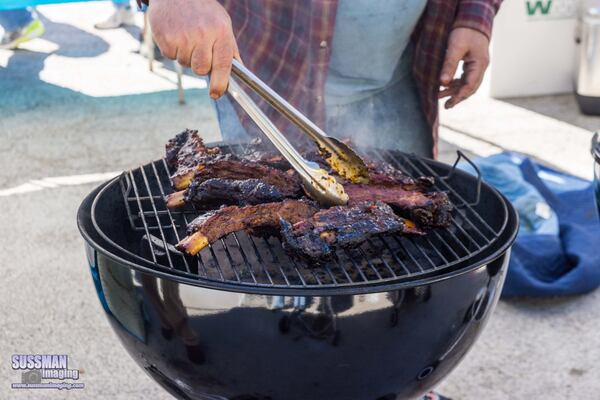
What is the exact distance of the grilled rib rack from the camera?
1.77 m

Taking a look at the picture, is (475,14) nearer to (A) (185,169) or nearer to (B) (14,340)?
(A) (185,169)

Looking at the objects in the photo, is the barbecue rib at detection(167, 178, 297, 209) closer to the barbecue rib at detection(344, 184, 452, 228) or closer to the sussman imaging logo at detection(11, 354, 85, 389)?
the barbecue rib at detection(344, 184, 452, 228)

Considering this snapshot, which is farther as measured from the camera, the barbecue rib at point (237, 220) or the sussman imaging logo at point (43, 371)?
the sussman imaging logo at point (43, 371)

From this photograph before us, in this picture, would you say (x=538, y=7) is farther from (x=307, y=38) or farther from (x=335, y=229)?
(x=335, y=229)

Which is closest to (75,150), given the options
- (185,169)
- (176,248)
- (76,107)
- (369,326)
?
(76,107)

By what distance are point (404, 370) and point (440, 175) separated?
849 millimetres

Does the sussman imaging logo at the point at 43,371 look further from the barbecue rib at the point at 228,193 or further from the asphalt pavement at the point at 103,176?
the barbecue rib at the point at 228,193

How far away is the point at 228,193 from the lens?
6.49 feet

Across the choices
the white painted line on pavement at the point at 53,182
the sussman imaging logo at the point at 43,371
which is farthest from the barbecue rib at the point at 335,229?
the white painted line on pavement at the point at 53,182

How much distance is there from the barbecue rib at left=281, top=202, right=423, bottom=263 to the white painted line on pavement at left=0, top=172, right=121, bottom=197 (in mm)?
3553

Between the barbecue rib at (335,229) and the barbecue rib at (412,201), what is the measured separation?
76 mm

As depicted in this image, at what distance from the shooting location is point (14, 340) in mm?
3369

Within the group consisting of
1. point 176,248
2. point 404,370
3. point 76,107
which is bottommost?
point 76,107

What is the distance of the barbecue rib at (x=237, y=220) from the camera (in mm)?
1754
